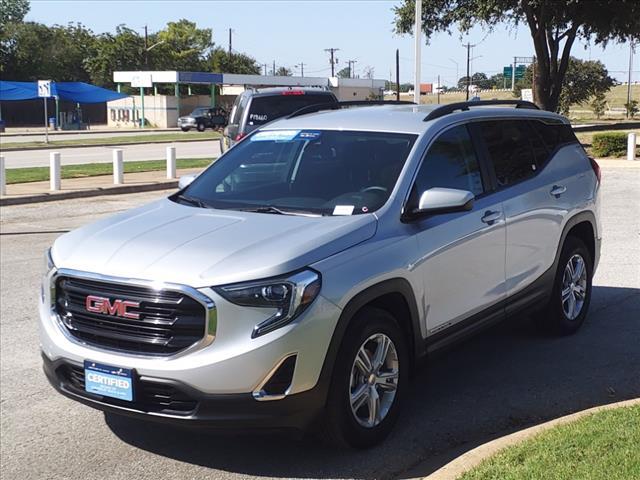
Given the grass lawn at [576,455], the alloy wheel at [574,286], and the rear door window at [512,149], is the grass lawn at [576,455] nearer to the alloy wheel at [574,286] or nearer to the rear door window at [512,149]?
the rear door window at [512,149]

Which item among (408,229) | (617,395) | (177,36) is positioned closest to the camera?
(408,229)

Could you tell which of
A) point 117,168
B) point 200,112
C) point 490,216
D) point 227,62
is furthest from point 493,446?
point 227,62

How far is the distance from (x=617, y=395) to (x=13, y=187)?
1704 cm

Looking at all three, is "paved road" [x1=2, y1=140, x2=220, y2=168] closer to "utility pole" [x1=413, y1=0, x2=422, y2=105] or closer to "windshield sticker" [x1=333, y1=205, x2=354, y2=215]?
"utility pole" [x1=413, y1=0, x2=422, y2=105]

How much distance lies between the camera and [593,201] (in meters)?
6.89

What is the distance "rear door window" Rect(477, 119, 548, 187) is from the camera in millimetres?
5781

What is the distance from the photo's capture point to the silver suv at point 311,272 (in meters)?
3.87

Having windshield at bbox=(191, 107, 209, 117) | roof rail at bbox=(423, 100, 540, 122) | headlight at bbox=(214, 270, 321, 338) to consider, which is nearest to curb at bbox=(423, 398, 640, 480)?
headlight at bbox=(214, 270, 321, 338)

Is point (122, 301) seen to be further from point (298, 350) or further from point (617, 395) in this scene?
point (617, 395)

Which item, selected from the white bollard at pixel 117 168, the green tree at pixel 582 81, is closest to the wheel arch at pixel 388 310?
the white bollard at pixel 117 168

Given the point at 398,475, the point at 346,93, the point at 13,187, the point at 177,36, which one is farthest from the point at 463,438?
the point at 177,36

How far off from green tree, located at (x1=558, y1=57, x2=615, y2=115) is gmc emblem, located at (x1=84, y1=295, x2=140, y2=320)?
6533 cm

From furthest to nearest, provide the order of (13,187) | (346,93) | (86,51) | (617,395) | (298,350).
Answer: (86,51) < (346,93) < (13,187) < (617,395) < (298,350)

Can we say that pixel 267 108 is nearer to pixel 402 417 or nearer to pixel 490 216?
pixel 490 216
